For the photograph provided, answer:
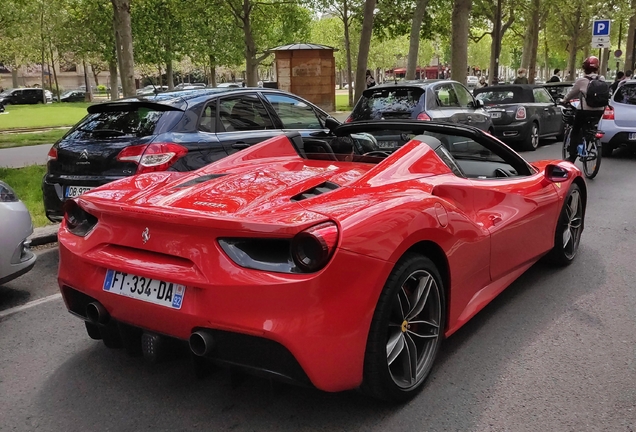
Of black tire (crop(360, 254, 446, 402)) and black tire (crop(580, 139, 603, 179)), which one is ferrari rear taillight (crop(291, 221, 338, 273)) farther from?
black tire (crop(580, 139, 603, 179))

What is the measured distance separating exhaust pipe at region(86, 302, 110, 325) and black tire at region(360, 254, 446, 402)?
4.14 ft

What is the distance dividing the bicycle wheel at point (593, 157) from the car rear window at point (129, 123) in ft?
22.7

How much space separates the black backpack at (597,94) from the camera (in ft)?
32.4

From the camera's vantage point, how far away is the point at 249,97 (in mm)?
7203

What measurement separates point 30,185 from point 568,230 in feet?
25.7

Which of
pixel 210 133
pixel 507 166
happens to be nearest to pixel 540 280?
pixel 507 166

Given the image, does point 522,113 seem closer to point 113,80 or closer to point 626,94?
point 626,94

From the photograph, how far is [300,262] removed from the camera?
8.35 ft

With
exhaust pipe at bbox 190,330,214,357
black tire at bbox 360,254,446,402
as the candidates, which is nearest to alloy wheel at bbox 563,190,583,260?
black tire at bbox 360,254,446,402

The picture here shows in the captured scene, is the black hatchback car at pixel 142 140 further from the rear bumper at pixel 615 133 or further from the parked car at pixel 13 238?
the rear bumper at pixel 615 133

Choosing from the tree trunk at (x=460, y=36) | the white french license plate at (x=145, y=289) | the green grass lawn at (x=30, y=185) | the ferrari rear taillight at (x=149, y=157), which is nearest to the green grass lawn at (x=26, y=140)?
the green grass lawn at (x=30, y=185)

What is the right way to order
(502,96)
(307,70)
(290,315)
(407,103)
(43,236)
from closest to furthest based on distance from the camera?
(290,315) < (43,236) < (407,103) < (502,96) < (307,70)

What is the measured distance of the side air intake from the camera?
10.1 ft

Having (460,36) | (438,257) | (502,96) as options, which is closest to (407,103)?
(502,96)
